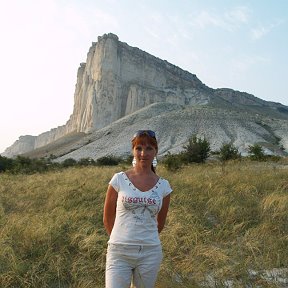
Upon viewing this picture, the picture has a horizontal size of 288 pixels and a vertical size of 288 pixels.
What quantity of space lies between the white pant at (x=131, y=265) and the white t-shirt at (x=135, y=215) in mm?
52

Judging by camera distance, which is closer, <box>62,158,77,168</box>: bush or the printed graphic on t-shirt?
the printed graphic on t-shirt

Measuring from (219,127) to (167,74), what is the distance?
62.6 metres

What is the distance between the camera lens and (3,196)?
10.6 meters

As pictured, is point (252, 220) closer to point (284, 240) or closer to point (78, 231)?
point (284, 240)

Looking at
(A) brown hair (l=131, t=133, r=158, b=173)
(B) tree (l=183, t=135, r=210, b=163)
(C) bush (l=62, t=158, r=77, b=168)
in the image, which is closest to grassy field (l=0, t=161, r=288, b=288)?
(A) brown hair (l=131, t=133, r=158, b=173)

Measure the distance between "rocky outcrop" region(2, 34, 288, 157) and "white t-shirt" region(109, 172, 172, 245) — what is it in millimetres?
92761

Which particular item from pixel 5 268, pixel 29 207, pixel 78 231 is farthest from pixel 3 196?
pixel 5 268

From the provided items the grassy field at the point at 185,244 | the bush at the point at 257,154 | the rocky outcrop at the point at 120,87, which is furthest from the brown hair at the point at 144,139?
the rocky outcrop at the point at 120,87

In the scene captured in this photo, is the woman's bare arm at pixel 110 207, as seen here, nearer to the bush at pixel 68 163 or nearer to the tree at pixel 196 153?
the tree at pixel 196 153

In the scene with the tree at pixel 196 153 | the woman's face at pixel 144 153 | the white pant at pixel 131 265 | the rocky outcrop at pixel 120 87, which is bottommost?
the white pant at pixel 131 265

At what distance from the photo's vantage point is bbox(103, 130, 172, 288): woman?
9.82ft

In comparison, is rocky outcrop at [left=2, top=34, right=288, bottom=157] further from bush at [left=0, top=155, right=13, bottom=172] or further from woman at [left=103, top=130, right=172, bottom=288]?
woman at [left=103, top=130, right=172, bottom=288]

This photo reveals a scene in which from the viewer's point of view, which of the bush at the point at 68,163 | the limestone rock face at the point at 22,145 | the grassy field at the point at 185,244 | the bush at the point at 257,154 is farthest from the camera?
the limestone rock face at the point at 22,145

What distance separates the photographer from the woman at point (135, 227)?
2.99m
